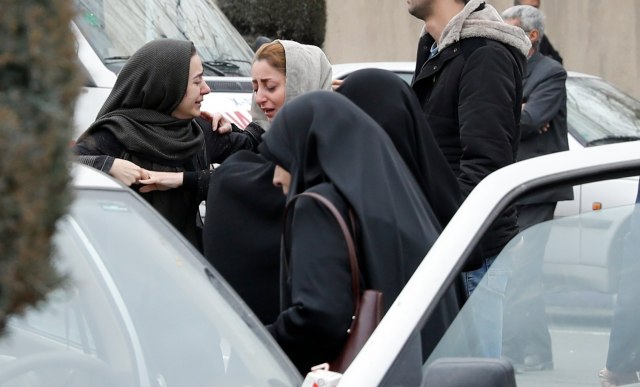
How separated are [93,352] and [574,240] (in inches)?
43.7

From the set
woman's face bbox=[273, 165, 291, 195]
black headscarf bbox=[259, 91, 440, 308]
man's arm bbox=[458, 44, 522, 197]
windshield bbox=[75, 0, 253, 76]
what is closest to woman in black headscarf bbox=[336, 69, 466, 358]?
black headscarf bbox=[259, 91, 440, 308]

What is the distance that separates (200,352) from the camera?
2818 mm

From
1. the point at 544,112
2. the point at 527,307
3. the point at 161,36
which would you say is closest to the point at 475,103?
the point at 527,307

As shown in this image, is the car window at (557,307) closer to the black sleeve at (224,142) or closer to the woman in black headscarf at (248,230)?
the woman in black headscarf at (248,230)

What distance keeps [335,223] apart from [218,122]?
2014 millimetres

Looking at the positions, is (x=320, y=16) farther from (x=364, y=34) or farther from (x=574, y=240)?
(x=574, y=240)

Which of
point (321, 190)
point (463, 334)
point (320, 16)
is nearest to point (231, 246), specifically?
point (321, 190)

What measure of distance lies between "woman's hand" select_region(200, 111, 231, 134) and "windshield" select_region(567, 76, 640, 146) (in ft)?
12.4

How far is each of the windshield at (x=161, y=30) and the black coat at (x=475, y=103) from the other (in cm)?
223

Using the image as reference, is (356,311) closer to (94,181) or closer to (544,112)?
(94,181)

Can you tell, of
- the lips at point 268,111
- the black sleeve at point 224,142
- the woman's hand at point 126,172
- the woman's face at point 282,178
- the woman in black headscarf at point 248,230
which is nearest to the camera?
the woman's face at point 282,178

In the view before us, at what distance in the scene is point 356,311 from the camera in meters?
3.13

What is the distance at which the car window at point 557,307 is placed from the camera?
2.60m

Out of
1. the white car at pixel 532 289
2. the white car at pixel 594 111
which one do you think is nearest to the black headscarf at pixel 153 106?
the white car at pixel 532 289
